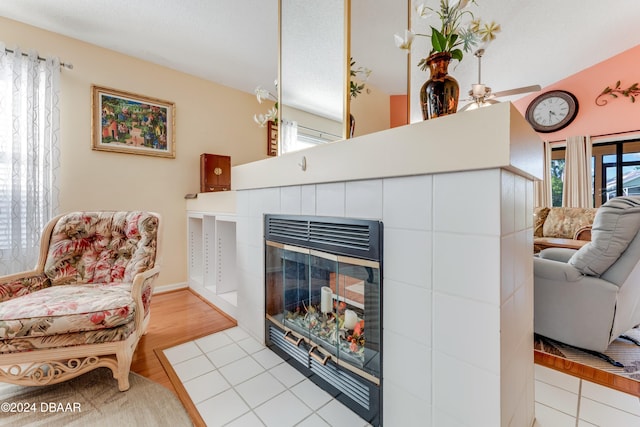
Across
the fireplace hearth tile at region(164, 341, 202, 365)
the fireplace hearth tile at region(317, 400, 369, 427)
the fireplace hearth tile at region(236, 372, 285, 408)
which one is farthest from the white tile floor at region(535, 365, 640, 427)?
the fireplace hearth tile at region(164, 341, 202, 365)

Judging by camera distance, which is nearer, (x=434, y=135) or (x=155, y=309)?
(x=434, y=135)

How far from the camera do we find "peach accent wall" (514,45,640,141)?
11.5 feet

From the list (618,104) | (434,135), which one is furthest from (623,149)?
(434,135)

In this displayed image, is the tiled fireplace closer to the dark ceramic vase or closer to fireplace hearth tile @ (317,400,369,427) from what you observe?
fireplace hearth tile @ (317,400,369,427)

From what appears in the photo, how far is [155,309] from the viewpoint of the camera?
7.82ft

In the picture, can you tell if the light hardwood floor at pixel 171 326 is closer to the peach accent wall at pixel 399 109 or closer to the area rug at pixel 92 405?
the area rug at pixel 92 405

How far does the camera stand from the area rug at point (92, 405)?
3.79 ft

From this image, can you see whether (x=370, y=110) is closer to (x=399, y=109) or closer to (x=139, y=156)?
(x=399, y=109)

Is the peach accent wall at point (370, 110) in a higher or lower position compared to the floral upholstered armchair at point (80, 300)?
higher

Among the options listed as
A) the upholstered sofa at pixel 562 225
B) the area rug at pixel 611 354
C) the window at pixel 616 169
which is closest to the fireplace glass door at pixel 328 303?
the area rug at pixel 611 354

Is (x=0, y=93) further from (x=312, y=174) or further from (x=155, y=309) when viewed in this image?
(x=312, y=174)

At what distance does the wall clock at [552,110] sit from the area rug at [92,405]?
5.71 metres

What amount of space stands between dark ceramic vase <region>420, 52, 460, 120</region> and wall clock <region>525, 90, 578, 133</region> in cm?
449

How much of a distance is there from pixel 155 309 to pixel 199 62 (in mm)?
2457
